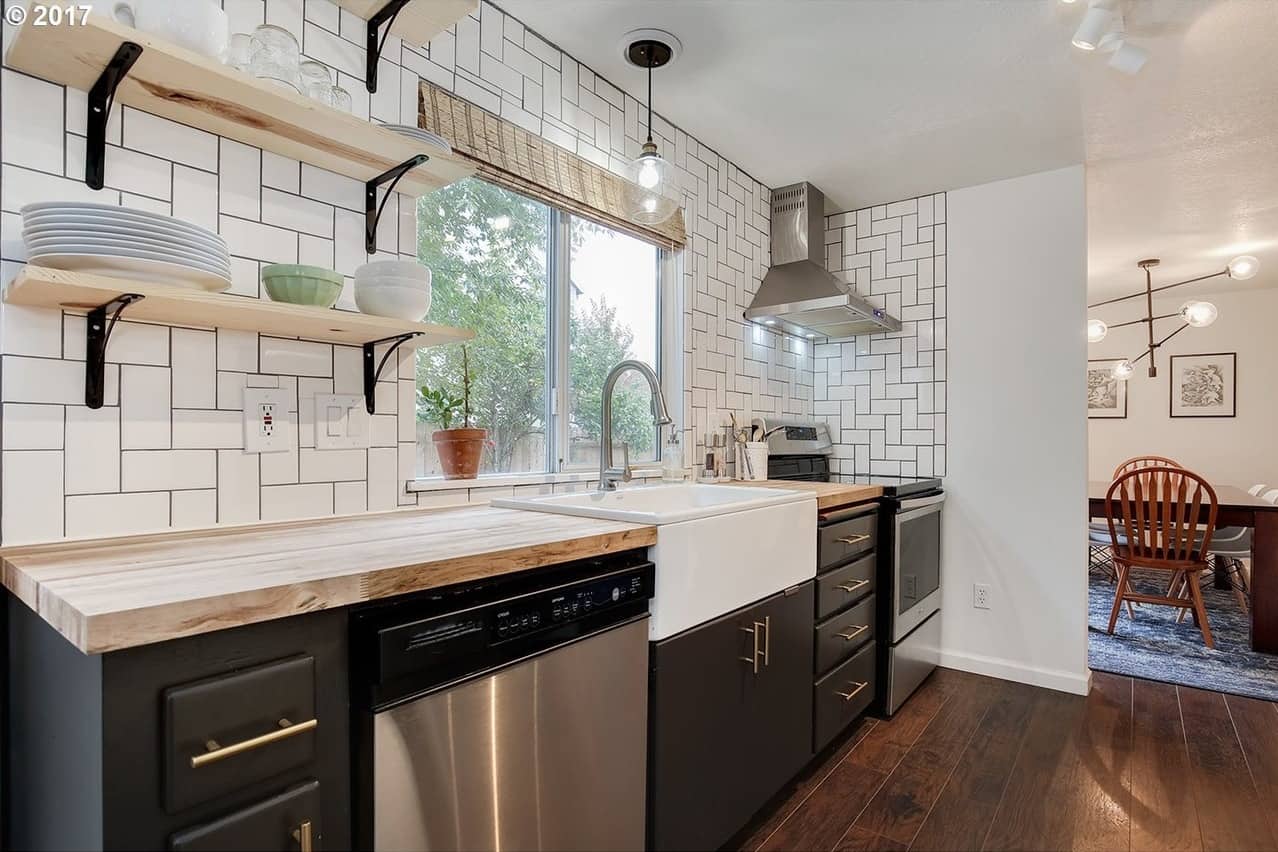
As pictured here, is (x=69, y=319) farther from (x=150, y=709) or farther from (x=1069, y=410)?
(x=1069, y=410)

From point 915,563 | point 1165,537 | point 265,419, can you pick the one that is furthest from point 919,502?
point 265,419

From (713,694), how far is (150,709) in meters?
1.18

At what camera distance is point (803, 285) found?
313 centimetres

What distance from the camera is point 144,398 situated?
130cm

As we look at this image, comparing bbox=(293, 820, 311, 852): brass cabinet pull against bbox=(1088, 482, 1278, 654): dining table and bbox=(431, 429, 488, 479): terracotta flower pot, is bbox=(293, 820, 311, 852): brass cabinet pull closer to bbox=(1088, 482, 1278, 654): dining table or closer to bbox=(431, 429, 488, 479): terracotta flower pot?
bbox=(431, 429, 488, 479): terracotta flower pot

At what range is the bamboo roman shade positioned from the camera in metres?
1.81

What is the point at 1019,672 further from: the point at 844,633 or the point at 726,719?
the point at 726,719

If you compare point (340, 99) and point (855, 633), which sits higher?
point (340, 99)

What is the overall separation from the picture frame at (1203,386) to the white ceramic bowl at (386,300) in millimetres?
6723

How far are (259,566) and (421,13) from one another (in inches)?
53.4

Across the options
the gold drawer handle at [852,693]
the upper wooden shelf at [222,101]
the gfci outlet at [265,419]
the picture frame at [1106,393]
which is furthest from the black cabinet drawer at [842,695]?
the picture frame at [1106,393]

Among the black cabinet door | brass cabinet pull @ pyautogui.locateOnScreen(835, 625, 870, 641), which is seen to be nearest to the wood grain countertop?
the black cabinet door

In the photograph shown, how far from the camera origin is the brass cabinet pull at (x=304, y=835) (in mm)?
905

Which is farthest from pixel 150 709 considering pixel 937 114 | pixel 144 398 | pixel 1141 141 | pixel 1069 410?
pixel 1141 141
